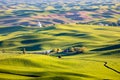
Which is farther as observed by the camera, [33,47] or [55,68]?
[33,47]

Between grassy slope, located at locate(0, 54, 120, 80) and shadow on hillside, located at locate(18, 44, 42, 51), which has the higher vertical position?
grassy slope, located at locate(0, 54, 120, 80)

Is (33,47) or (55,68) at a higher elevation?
(55,68)

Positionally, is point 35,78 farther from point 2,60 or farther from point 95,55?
point 95,55

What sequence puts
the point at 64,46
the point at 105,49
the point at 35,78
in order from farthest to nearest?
the point at 64,46 < the point at 105,49 < the point at 35,78

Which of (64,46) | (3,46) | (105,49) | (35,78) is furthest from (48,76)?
(3,46)

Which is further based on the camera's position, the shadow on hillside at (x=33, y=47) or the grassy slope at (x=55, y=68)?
the shadow on hillside at (x=33, y=47)

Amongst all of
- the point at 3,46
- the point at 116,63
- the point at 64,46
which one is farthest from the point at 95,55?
the point at 3,46

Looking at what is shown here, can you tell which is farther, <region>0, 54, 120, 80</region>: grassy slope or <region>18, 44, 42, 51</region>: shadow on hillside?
<region>18, 44, 42, 51</region>: shadow on hillside

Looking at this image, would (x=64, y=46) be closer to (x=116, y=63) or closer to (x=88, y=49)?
(x=88, y=49)

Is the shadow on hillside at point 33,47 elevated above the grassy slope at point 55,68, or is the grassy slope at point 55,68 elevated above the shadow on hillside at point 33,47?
the grassy slope at point 55,68

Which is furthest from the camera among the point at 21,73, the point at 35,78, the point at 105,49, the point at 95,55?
the point at 105,49

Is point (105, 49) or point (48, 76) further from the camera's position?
point (105, 49)
